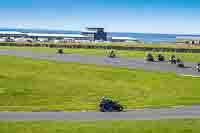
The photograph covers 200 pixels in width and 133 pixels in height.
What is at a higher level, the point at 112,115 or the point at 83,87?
the point at 83,87

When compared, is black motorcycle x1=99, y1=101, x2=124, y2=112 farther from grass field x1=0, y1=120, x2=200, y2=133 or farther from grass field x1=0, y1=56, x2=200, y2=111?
grass field x1=0, y1=120, x2=200, y2=133

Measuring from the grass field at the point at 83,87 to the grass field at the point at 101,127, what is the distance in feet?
34.4

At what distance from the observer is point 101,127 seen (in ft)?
120

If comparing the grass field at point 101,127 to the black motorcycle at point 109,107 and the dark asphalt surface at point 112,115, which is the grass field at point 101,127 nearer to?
the dark asphalt surface at point 112,115

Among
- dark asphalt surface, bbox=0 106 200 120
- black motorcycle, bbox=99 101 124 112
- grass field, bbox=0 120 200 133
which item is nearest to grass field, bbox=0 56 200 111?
black motorcycle, bbox=99 101 124 112

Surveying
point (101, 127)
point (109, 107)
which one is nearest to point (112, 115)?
point (109, 107)

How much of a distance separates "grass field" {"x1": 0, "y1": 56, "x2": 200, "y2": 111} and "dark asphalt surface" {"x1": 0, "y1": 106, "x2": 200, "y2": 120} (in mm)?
3709

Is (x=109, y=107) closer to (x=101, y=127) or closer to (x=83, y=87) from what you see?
(x=101, y=127)

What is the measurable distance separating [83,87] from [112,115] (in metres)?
22.8

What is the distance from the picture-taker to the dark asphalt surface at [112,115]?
42438 millimetres

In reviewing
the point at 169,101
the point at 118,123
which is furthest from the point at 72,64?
the point at 118,123

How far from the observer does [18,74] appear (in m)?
76.2

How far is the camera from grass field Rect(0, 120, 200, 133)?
116ft

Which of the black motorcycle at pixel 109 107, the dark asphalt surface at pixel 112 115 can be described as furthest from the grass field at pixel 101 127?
the black motorcycle at pixel 109 107
